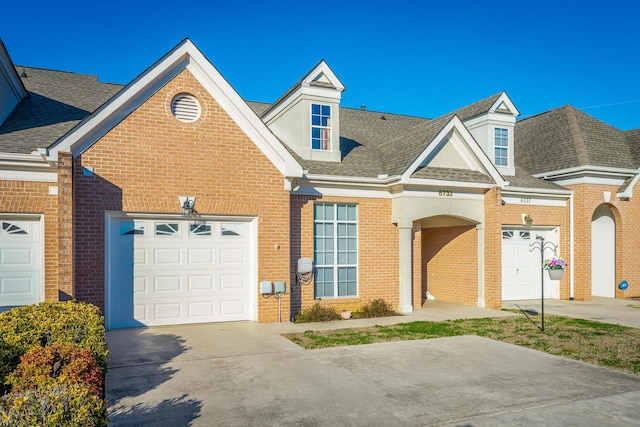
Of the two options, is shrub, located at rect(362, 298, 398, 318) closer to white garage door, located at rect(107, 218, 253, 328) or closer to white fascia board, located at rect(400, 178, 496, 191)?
white garage door, located at rect(107, 218, 253, 328)

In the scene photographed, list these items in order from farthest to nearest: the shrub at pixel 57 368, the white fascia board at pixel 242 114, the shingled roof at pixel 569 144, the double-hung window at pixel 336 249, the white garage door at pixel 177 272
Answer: the shingled roof at pixel 569 144, the double-hung window at pixel 336 249, the white fascia board at pixel 242 114, the white garage door at pixel 177 272, the shrub at pixel 57 368

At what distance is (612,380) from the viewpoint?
311 inches

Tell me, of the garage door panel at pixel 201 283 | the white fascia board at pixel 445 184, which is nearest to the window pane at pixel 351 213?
the white fascia board at pixel 445 184

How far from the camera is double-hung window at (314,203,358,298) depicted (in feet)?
46.6

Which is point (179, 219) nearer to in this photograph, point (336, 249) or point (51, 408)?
point (336, 249)

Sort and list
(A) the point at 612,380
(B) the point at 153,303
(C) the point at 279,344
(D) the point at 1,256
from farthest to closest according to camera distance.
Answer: (B) the point at 153,303 < (D) the point at 1,256 < (C) the point at 279,344 < (A) the point at 612,380

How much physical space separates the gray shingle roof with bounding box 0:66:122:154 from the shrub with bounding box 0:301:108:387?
5284 mm

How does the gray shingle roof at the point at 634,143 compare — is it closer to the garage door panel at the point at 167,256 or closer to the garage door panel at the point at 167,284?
the garage door panel at the point at 167,256

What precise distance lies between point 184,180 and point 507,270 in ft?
39.1

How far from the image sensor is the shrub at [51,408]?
374 cm

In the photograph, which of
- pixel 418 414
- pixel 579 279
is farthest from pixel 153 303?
pixel 579 279

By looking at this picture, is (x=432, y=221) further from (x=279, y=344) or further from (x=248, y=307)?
(x=279, y=344)

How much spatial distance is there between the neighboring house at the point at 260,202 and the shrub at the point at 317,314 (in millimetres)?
314

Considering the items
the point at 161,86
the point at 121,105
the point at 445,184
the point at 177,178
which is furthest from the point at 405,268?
the point at 121,105
